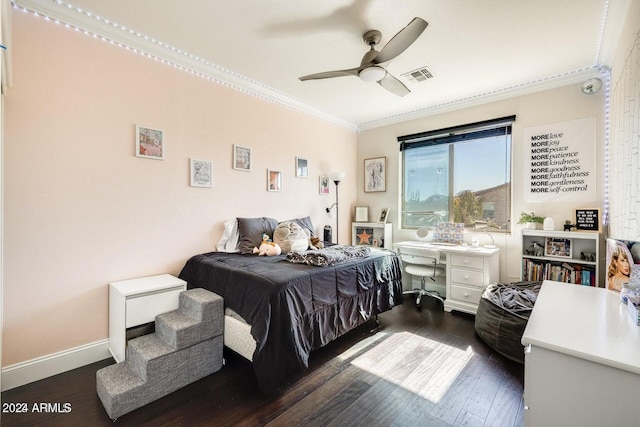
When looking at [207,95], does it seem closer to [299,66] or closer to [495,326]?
[299,66]

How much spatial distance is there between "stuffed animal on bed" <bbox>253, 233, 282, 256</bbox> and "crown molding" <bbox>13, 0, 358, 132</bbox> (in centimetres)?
179

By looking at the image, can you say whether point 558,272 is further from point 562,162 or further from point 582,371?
point 582,371

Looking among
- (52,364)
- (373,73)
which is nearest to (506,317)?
(373,73)

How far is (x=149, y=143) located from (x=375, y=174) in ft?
10.6

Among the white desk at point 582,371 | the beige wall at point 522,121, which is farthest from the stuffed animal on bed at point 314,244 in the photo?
the white desk at point 582,371

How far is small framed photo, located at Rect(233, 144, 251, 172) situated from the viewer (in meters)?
3.09

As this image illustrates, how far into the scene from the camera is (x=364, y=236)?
4.46 meters

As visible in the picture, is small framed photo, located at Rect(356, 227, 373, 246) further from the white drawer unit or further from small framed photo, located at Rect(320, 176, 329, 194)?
the white drawer unit

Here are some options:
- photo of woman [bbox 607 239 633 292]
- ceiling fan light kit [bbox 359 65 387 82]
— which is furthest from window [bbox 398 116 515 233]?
ceiling fan light kit [bbox 359 65 387 82]

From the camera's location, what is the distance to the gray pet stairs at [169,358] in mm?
1649

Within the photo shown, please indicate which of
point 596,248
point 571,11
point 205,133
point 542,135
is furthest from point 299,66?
point 596,248

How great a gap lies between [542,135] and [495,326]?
2.23 meters

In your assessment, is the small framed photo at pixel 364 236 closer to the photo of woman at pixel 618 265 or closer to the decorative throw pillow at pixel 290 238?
the decorative throw pillow at pixel 290 238

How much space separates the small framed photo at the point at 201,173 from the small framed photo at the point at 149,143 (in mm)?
299
